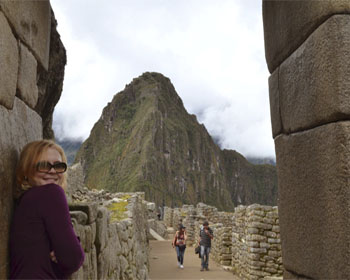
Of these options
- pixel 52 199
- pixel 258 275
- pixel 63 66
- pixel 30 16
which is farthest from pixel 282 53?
pixel 258 275

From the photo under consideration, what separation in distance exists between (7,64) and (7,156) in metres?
0.62

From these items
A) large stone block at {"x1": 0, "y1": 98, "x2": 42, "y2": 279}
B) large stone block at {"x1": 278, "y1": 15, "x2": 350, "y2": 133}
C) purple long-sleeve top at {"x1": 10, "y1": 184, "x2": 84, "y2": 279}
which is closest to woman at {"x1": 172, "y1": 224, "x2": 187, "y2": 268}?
large stone block at {"x1": 278, "y1": 15, "x2": 350, "y2": 133}

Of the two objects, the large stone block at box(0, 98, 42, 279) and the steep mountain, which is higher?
the steep mountain

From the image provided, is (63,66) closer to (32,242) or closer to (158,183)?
(32,242)

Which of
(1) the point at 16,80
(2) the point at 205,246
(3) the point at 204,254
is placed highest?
(1) the point at 16,80

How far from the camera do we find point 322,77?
2.68 metres

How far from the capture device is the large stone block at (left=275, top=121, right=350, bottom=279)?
2510mm

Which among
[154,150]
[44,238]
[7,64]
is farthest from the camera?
[154,150]

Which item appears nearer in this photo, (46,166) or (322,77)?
(46,166)

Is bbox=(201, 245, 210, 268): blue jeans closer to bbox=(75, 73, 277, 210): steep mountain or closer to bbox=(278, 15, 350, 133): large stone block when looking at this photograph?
bbox=(278, 15, 350, 133): large stone block

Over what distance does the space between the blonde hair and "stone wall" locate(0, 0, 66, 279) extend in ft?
0.24

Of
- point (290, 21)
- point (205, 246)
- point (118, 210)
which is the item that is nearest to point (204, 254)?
point (205, 246)

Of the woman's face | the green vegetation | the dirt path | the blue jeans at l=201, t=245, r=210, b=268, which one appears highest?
the green vegetation

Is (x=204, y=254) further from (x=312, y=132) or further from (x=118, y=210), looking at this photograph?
(x=312, y=132)
